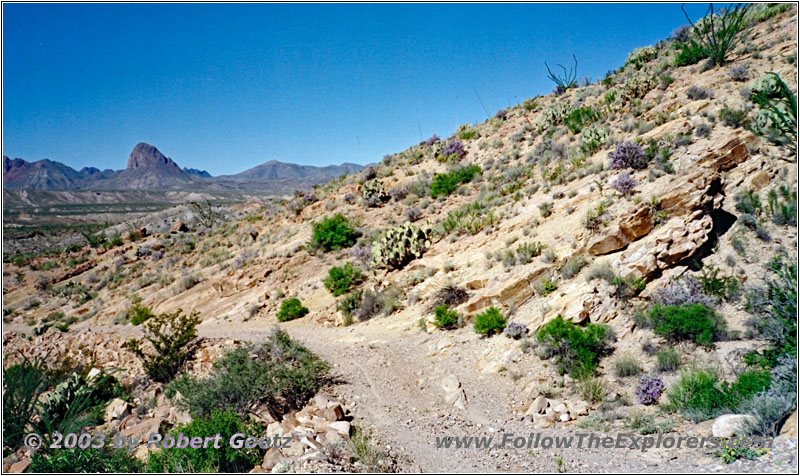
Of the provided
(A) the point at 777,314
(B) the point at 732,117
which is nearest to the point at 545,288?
(A) the point at 777,314

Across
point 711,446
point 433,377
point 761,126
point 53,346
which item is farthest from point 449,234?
point 53,346

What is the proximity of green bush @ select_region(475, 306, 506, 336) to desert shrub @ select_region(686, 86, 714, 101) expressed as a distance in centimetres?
1100

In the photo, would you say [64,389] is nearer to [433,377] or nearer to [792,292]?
[433,377]

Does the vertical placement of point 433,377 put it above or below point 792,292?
below

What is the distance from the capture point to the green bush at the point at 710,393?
17.5ft

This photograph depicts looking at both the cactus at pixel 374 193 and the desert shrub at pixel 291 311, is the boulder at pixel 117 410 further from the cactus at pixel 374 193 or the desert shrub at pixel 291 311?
the cactus at pixel 374 193

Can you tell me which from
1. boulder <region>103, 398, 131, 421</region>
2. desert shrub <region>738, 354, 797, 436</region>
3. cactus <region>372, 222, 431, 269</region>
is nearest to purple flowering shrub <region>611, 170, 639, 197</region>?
cactus <region>372, 222, 431, 269</region>

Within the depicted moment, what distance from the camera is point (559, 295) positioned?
916 cm

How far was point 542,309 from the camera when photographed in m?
8.95

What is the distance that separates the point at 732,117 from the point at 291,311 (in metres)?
13.6

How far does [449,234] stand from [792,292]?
920 cm

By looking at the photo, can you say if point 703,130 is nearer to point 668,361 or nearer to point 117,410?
point 668,361

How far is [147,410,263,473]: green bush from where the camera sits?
5582 mm

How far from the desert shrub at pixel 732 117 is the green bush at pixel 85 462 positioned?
15.1m
